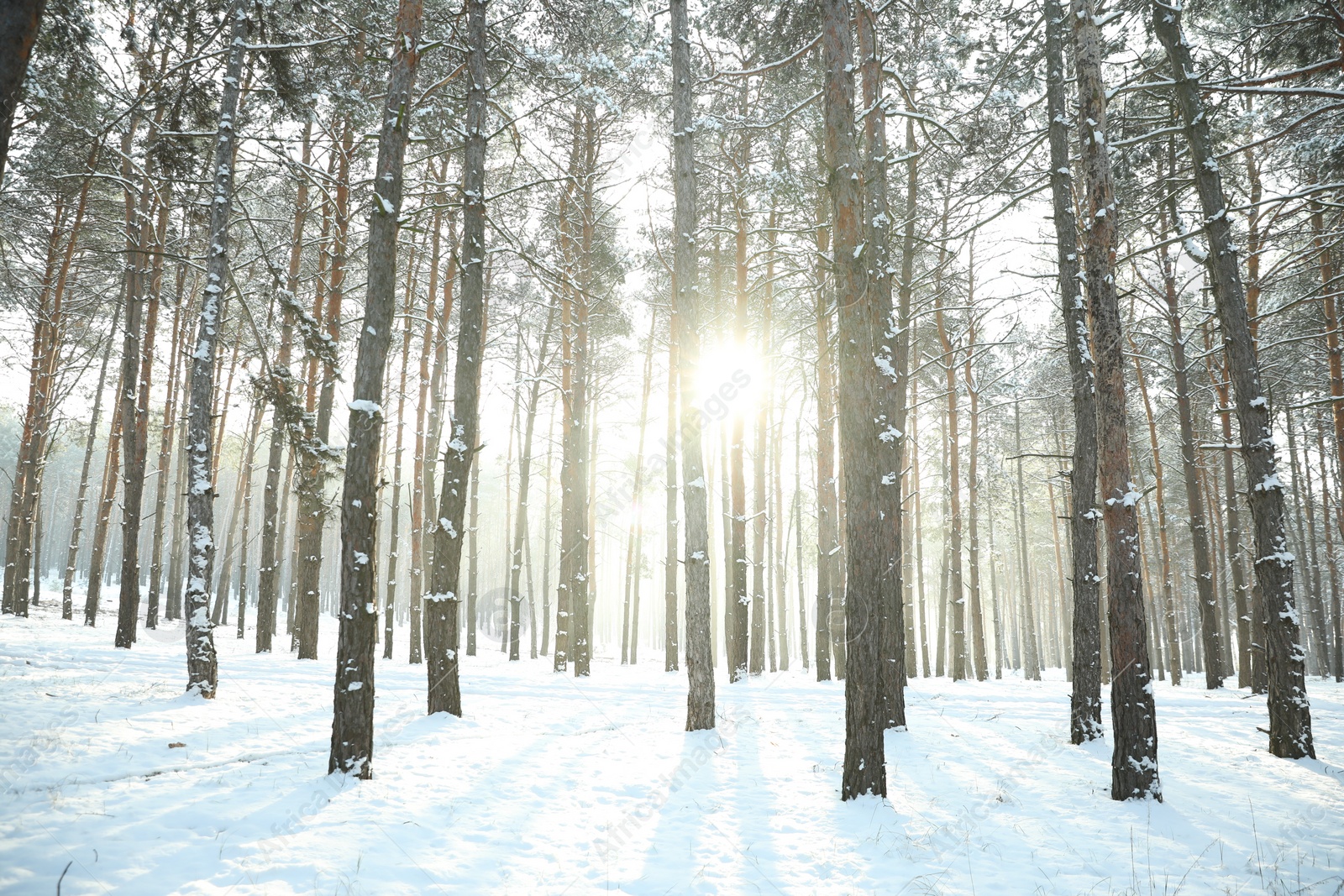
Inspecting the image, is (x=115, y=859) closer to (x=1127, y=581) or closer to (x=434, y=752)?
(x=434, y=752)

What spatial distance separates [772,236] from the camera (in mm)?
14445

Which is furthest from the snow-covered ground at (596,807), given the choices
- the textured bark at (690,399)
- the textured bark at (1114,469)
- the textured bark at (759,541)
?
the textured bark at (759,541)

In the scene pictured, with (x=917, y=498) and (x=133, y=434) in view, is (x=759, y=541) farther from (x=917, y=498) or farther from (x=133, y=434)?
(x=133, y=434)

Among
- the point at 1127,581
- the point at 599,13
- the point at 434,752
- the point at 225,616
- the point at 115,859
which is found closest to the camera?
the point at 115,859

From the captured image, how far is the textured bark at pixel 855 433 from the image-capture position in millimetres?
5297

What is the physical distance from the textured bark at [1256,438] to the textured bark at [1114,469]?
270 centimetres

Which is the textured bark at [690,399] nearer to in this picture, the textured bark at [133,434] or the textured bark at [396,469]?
the textured bark at [396,469]

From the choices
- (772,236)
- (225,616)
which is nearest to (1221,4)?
(772,236)

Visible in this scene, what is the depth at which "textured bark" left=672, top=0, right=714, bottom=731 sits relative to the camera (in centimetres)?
796

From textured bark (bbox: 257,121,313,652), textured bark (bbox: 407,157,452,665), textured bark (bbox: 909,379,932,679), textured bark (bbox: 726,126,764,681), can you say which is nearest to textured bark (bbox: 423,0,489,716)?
textured bark (bbox: 257,121,313,652)

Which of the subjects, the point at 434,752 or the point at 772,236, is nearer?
the point at 434,752

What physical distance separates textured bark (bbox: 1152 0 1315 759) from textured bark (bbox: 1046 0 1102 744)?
1.18m

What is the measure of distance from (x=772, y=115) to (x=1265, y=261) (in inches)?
528

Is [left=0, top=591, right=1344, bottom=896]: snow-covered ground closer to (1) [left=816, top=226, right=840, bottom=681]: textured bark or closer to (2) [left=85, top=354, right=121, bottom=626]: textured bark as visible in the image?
(1) [left=816, top=226, right=840, bottom=681]: textured bark
